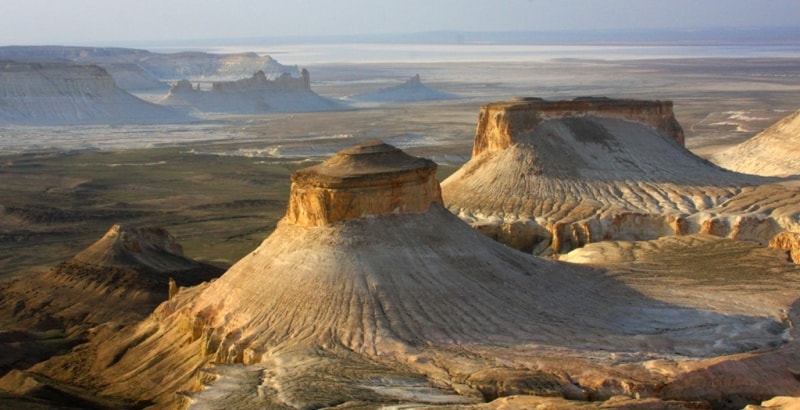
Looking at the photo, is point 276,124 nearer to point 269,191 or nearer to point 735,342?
point 269,191

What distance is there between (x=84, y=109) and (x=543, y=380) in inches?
3614

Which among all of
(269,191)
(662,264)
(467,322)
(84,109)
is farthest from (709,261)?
(84,109)

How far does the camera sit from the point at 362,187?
58.2 ft

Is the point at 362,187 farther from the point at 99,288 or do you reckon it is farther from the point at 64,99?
the point at 64,99

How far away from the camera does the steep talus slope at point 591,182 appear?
26.1 meters

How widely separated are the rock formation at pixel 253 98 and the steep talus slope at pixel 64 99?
7645mm

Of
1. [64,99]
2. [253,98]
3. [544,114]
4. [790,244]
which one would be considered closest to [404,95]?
[253,98]

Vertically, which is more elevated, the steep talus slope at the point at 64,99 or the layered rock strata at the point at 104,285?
the layered rock strata at the point at 104,285

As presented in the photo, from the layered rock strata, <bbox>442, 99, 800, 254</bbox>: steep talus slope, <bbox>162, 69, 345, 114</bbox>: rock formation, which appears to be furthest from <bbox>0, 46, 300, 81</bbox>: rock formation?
the layered rock strata

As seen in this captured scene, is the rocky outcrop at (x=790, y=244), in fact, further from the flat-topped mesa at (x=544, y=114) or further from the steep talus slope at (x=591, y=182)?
the flat-topped mesa at (x=544, y=114)

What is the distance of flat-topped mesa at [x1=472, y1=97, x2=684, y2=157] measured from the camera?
3089 centimetres

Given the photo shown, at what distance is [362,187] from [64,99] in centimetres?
8836

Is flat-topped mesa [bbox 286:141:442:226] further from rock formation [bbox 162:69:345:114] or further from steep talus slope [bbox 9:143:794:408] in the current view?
rock formation [bbox 162:69:345:114]

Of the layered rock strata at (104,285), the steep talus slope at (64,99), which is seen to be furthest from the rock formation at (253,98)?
the layered rock strata at (104,285)
